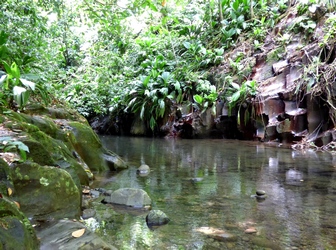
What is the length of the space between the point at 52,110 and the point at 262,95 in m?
6.97

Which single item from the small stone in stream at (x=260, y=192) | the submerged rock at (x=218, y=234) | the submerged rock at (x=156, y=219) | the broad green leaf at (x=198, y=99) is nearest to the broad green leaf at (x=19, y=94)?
the submerged rock at (x=156, y=219)

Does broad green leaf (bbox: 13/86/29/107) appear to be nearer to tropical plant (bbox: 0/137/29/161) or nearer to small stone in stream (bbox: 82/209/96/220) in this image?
tropical plant (bbox: 0/137/29/161)

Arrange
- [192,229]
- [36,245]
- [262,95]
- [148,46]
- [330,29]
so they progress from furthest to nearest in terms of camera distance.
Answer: [148,46] → [262,95] → [330,29] → [192,229] → [36,245]

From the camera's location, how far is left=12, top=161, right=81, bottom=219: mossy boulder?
2.47 m

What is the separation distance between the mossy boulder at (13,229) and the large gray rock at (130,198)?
1406 millimetres

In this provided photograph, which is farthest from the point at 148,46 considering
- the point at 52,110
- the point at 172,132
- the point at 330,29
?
the point at 52,110

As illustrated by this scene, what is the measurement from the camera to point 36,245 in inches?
79.3

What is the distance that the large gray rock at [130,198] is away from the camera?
330 centimetres

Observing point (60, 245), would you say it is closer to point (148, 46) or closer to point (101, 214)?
point (101, 214)

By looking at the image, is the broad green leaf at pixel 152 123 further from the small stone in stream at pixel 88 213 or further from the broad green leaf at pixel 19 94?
the broad green leaf at pixel 19 94

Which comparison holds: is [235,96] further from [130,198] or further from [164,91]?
[130,198]

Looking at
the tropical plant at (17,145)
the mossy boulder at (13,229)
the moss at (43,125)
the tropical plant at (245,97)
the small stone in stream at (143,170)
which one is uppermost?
the tropical plant at (245,97)

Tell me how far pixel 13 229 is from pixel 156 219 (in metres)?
1.29

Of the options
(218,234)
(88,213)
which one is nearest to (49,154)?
(88,213)
